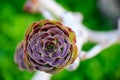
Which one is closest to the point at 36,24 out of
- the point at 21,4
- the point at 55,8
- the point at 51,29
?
the point at 51,29

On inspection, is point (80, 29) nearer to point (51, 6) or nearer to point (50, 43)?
point (51, 6)

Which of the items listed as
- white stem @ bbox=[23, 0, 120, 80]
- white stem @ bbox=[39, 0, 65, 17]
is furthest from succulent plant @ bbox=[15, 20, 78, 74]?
white stem @ bbox=[39, 0, 65, 17]

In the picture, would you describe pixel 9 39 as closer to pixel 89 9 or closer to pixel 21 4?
pixel 21 4

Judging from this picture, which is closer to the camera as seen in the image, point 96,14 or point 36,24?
point 36,24

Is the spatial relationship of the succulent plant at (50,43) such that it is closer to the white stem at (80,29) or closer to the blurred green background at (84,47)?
the white stem at (80,29)

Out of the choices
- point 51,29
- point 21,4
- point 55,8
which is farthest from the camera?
point 21,4

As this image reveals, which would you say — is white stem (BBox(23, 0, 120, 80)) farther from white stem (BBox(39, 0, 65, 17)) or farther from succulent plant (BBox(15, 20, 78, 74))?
succulent plant (BBox(15, 20, 78, 74))
